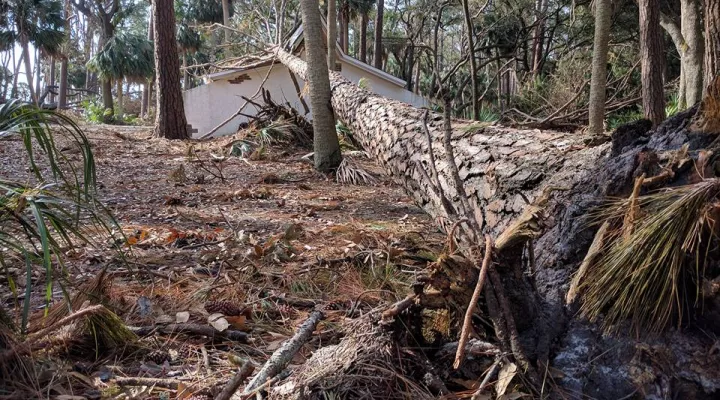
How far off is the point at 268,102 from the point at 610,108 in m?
6.48

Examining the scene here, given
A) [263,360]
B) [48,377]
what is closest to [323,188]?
[263,360]

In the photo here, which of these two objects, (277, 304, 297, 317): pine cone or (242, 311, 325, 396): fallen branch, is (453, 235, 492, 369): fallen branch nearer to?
(242, 311, 325, 396): fallen branch

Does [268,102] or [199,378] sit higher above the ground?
[268,102]

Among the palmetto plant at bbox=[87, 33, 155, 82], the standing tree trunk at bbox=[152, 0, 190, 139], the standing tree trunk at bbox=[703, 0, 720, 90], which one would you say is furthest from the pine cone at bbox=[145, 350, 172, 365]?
the palmetto plant at bbox=[87, 33, 155, 82]

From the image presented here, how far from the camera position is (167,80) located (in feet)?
36.1

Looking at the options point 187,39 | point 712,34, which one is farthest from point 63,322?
point 187,39

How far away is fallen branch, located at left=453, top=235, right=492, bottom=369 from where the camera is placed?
1.50m

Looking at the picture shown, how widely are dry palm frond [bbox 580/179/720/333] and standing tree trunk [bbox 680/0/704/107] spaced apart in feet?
25.7

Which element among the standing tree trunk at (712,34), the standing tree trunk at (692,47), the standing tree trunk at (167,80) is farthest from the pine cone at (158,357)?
the standing tree trunk at (167,80)

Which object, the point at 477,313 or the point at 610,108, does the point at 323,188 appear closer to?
the point at 477,313

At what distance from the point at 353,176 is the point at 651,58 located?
15.4 ft

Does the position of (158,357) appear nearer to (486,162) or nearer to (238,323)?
(238,323)

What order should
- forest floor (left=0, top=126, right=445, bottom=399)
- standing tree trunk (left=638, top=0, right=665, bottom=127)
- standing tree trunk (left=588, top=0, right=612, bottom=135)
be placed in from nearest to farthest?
forest floor (left=0, top=126, right=445, bottom=399) → standing tree trunk (left=588, top=0, right=612, bottom=135) → standing tree trunk (left=638, top=0, right=665, bottom=127)

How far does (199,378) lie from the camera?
181cm
